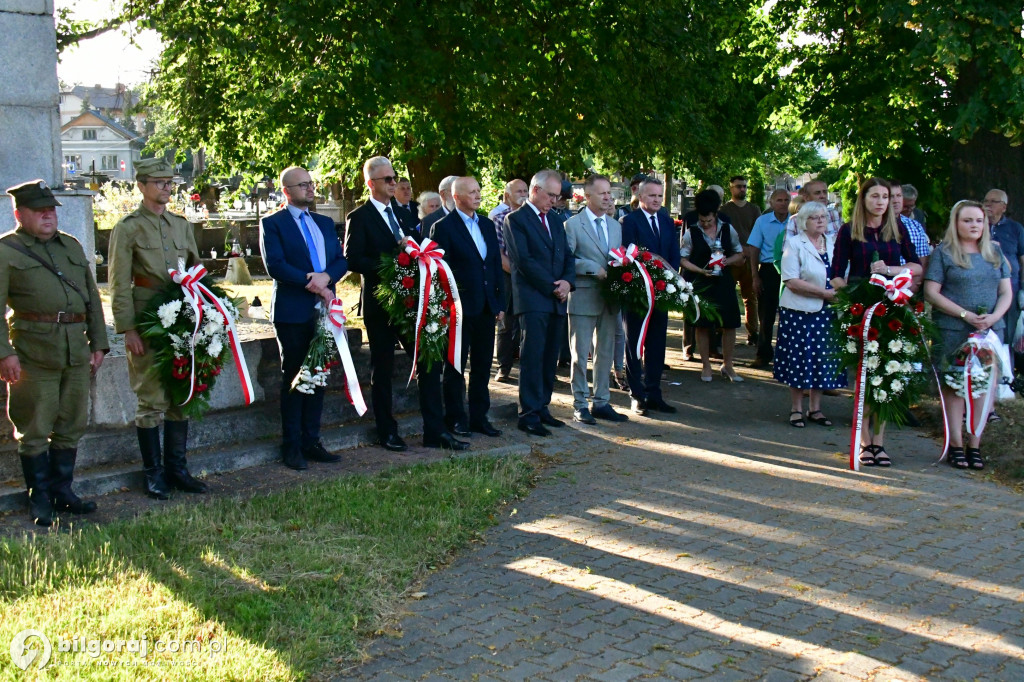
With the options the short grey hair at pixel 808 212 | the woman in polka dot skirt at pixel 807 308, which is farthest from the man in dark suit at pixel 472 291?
the short grey hair at pixel 808 212

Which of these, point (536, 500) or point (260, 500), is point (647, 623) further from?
point (260, 500)

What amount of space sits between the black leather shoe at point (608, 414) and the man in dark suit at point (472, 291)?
1.32 m

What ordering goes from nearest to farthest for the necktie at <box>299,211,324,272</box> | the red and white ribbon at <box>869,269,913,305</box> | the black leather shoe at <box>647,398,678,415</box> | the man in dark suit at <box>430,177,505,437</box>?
the necktie at <box>299,211,324,272</box> → the red and white ribbon at <box>869,269,913,305</box> → the man in dark suit at <box>430,177,505,437</box> → the black leather shoe at <box>647,398,678,415</box>

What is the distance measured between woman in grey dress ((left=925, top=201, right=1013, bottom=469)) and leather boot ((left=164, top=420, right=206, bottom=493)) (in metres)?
5.88

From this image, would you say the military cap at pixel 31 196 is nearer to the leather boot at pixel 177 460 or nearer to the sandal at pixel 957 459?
the leather boot at pixel 177 460

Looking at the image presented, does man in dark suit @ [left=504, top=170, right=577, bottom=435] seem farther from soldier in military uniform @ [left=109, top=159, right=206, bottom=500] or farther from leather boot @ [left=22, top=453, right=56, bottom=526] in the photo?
leather boot @ [left=22, top=453, right=56, bottom=526]

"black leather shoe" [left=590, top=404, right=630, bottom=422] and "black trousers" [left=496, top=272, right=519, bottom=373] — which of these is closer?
"black leather shoe" [left=590, top=404, right=630, bottom=422]

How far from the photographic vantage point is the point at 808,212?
10.2 m

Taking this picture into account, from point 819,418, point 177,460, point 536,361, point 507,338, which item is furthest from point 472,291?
point 819,418

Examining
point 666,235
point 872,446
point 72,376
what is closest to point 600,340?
point 666,235

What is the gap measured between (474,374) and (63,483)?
3.66 m

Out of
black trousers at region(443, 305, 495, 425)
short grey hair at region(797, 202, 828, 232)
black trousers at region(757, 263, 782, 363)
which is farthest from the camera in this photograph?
black trousers at region(757, 263, 782, 363)

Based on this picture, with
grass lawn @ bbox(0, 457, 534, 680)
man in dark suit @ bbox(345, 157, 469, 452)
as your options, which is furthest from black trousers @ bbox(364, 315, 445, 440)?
grass lawn @ bbox(0, 457, 534, 680)

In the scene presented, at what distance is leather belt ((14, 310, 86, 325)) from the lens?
6.78 metres
